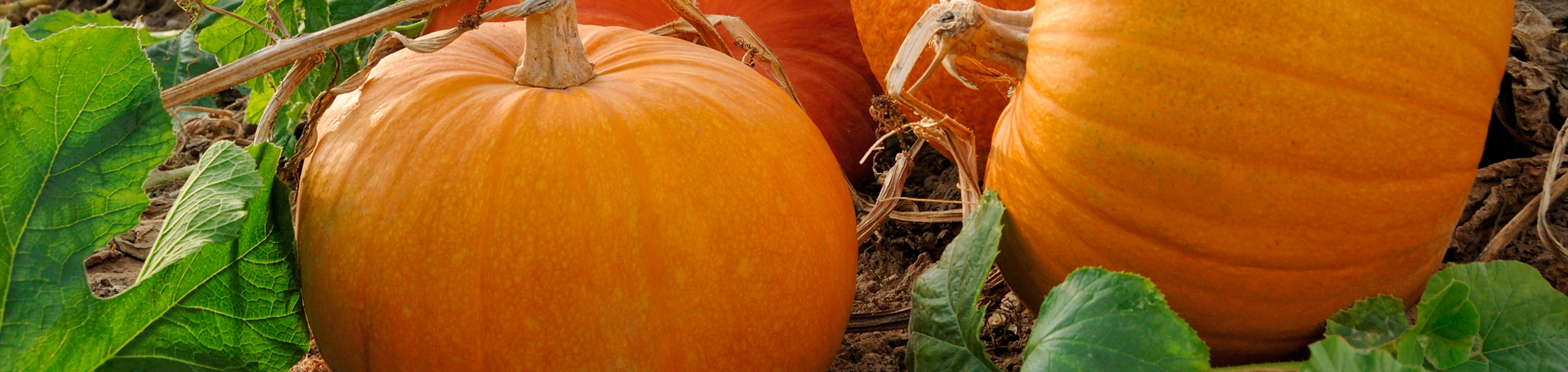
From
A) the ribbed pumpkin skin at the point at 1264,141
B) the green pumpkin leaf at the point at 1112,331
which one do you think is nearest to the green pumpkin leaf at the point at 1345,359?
the green pumpkin leaf at the point at 1112,331

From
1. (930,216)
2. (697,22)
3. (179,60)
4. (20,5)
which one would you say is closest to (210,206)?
(697,22)

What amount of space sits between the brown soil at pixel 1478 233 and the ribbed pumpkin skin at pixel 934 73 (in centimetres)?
22

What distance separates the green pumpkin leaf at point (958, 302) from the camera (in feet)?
4.32

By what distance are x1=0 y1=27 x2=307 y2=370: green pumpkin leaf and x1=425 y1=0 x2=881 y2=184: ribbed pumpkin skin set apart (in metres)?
1.13

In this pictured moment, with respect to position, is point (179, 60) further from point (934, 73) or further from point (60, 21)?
point (934, 73)

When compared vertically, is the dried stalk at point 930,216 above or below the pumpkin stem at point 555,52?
below

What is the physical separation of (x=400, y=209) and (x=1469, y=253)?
157 cm

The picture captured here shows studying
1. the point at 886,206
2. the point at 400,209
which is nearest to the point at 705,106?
the point at 400,209

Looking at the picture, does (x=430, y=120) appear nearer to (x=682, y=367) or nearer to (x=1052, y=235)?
(x=682, y=367)

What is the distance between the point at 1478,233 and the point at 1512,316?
0.44m

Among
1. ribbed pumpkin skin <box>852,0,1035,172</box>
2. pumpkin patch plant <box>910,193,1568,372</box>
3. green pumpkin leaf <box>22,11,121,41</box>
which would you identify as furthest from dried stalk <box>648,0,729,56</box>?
green pumpkin leaf <box>22,11,121,41</box>

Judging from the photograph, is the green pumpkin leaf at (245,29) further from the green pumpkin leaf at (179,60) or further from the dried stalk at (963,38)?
the dried stalk at (963,38)

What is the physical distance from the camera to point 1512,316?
1296 millimetres

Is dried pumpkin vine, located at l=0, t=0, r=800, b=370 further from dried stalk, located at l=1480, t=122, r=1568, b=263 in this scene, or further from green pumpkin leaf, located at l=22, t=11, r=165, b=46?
green pumpkin leaf, located at l=22, t=11, r=165, b=46
